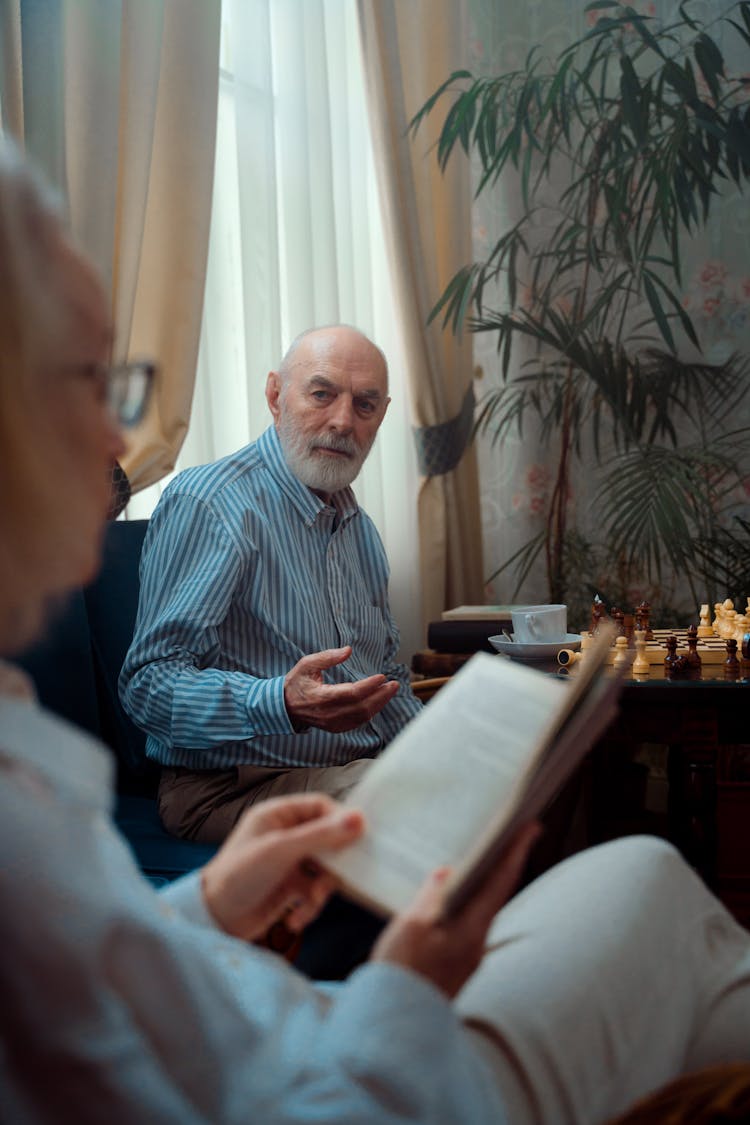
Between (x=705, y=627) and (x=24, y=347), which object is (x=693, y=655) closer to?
(x=705, y=627)

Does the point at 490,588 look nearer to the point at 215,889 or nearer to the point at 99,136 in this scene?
the point at 99,136

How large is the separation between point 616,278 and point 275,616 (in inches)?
93.2

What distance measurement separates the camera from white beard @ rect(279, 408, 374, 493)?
7.50 feet

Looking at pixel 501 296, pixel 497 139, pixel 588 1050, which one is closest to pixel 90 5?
pixel 497 139

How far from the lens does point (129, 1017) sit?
2.22 feet

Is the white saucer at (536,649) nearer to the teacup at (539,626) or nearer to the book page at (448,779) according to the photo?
the teacup at (539,626)

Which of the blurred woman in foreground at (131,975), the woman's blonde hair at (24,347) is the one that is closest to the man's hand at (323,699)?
the blurred woman in foreground at (131,975)

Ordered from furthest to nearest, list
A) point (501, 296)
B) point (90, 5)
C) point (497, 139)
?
point (501, 296)
point (497, 139)
point (90, 5)

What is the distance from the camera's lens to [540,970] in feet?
3.10

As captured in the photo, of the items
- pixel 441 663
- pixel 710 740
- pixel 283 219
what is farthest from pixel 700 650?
pixel 283 219

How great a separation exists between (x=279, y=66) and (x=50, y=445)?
3.08 meters

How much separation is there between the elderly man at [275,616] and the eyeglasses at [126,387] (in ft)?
3.16

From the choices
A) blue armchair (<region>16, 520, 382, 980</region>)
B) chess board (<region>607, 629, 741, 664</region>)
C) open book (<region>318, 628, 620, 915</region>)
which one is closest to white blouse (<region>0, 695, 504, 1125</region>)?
open book (<region>318, 628, 620, 915</region>)

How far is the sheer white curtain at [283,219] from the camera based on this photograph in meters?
3.19
